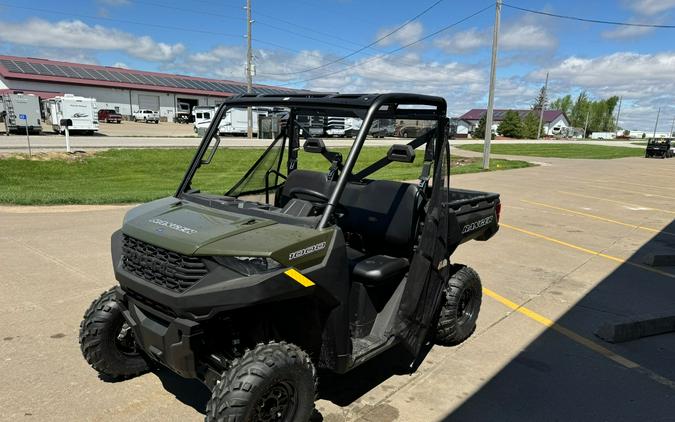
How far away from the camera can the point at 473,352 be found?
13.4ft

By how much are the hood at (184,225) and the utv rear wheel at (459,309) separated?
1.96 m

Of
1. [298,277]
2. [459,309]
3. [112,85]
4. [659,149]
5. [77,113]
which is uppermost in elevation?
[112,85]

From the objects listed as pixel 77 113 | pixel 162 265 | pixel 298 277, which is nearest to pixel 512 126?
pixel 77 113

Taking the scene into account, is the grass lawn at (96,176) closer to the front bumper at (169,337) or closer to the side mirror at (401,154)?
the side mirror at (401,154)

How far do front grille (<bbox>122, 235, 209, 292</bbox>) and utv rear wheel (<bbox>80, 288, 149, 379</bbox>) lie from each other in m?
0.48

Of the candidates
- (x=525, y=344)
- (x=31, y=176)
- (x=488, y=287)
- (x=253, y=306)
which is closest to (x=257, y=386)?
(x=253, y=306)

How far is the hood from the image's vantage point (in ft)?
8.09

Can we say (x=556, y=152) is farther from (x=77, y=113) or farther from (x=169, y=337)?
(x=169, y=337)

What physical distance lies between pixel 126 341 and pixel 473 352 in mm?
2709

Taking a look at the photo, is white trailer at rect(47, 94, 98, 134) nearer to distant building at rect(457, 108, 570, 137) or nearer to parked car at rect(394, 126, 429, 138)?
parked car at rect(394, 126, 429, 138)

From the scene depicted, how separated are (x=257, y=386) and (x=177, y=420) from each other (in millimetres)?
952

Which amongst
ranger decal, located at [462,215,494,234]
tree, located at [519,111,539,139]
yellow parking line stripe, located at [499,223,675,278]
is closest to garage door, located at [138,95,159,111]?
tree, located at [519,111,539,139]

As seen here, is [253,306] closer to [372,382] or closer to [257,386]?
[257,386]

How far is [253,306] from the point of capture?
8.08 ft
